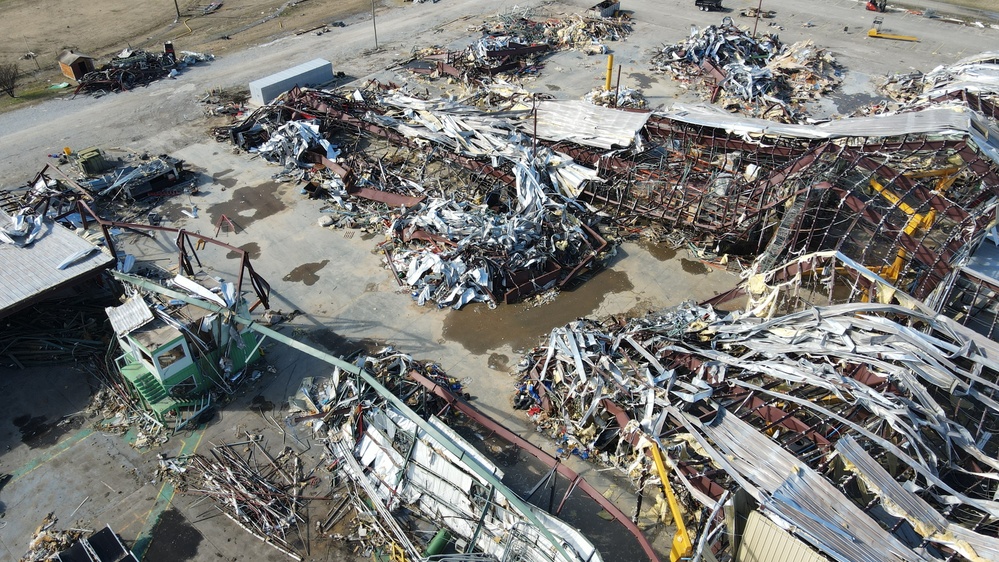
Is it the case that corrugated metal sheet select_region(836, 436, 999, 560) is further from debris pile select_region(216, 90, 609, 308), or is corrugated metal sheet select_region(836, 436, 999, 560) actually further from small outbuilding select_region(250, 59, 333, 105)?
small outbuilding select_region(250, 59, 333, 105)

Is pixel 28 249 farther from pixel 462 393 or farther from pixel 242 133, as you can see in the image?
pixel 462 393

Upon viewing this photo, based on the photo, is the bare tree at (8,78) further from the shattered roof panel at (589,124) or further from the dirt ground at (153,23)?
the shattered roof panel at (589,124)

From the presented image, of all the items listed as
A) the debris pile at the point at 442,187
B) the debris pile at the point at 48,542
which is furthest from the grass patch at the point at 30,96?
the debris pile at the point at 48,542

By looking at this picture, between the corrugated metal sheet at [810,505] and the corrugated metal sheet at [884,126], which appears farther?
the corrugated metal sheet at [884,126]

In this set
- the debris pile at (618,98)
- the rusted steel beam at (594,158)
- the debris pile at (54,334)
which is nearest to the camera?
the debris pile at (54,334)

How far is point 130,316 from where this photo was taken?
14492 millimetres

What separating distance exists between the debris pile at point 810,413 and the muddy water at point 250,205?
11.9 metres

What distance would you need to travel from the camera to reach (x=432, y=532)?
1224 cm

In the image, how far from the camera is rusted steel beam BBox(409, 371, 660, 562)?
10.9 m

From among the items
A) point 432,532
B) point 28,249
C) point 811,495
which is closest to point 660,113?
point 811,495

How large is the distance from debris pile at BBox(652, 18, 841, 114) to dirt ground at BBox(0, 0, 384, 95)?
832 inches

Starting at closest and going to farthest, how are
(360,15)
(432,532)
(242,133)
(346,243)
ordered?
(432,532)
(346,243)
(242,133)
(360,15)

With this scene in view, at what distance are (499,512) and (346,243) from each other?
38.4ft

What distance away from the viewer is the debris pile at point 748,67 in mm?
28406
